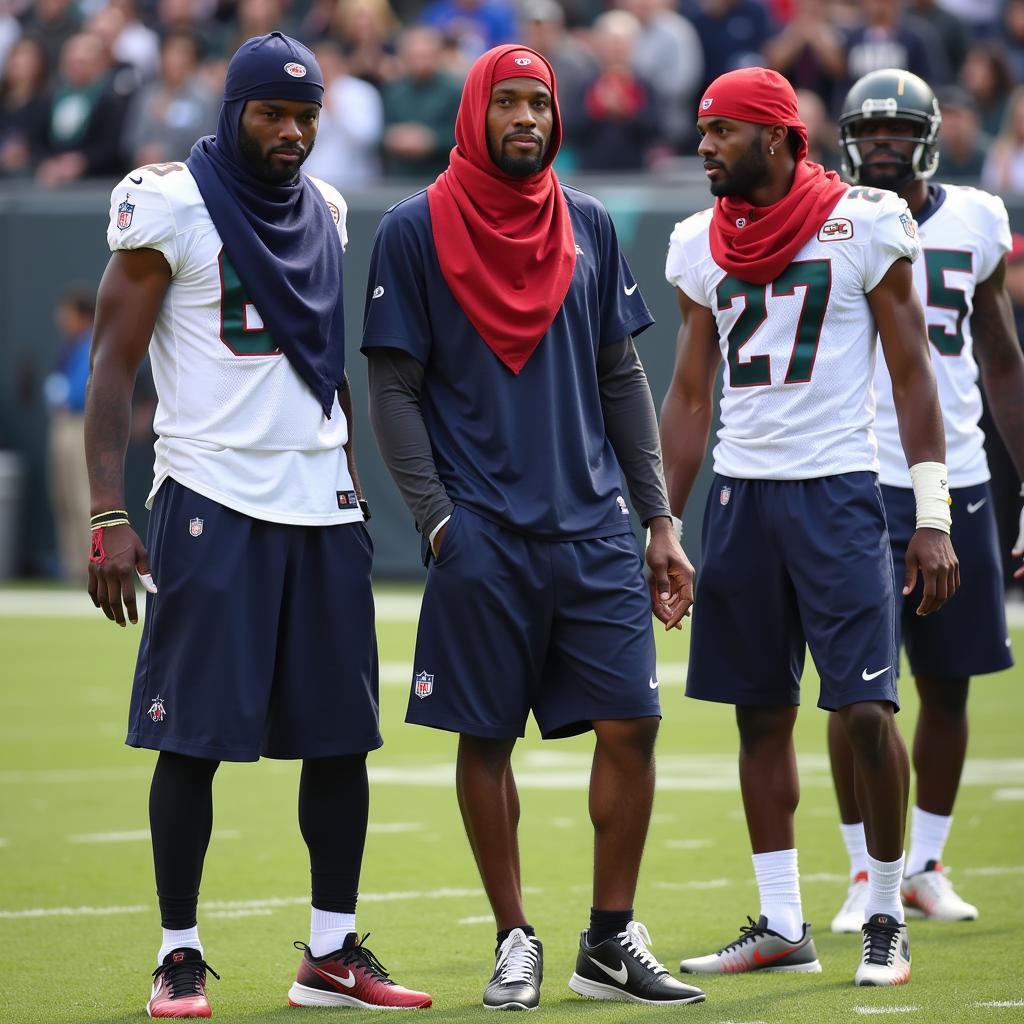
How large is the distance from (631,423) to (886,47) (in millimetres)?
10466

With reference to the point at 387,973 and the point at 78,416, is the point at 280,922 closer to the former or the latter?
the point at 387,973

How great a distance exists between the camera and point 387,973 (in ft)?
15.9

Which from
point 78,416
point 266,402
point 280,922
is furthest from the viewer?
point 78,416

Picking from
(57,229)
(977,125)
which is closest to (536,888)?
(977,125)

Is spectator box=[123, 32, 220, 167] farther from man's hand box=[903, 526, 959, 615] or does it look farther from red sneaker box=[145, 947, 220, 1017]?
red sneaker box=[145, 947, 220, 1017]

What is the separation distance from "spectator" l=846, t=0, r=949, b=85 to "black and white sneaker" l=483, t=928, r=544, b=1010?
10903 millimetres

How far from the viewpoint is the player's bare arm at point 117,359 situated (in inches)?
178

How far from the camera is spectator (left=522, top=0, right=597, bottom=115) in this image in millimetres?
15484

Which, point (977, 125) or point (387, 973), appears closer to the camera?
point (387, 973)

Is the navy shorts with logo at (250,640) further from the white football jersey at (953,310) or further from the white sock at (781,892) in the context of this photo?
the white football jersey at (953,310)

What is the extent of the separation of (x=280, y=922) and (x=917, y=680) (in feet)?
6.31

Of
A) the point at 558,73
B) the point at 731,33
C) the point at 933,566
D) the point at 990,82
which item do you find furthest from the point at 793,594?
the point at 731,33

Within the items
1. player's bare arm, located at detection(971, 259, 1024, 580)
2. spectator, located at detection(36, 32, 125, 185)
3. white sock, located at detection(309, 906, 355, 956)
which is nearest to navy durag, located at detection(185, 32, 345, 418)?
white sock, located at detection(309, 906, 355, 956)

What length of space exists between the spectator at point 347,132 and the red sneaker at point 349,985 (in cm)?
1182
